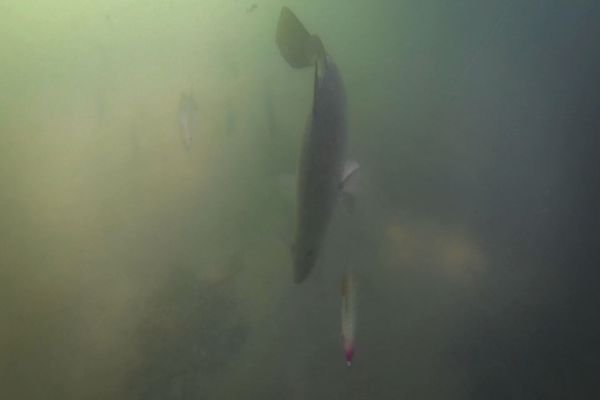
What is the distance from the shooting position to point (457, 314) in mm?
632

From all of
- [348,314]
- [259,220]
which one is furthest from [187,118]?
[348,314]

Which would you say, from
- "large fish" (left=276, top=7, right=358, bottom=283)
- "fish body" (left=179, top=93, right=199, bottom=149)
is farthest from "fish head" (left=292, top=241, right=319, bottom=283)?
"fish body" (left=179, top=93, right=199, bottom=149)

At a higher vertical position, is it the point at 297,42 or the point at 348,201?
the point at 297,42

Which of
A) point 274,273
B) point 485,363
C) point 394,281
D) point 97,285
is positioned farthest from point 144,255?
point 485,363

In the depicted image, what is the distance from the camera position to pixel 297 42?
0.56m

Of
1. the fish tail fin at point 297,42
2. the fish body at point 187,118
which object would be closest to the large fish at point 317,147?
the fish tail fin at point 297,42

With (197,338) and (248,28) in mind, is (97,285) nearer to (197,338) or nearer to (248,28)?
(197,338)

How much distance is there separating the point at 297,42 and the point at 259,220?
0.80 feet

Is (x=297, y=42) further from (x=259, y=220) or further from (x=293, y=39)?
(x=259, y=220)

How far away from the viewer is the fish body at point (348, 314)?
0.60 m

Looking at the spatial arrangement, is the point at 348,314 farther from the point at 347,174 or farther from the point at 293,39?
the point at 293,39

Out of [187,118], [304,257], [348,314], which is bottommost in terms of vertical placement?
[348,314]

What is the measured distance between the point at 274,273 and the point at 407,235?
0.66 ft

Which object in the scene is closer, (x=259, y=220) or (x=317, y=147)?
(x=317, y=147)
